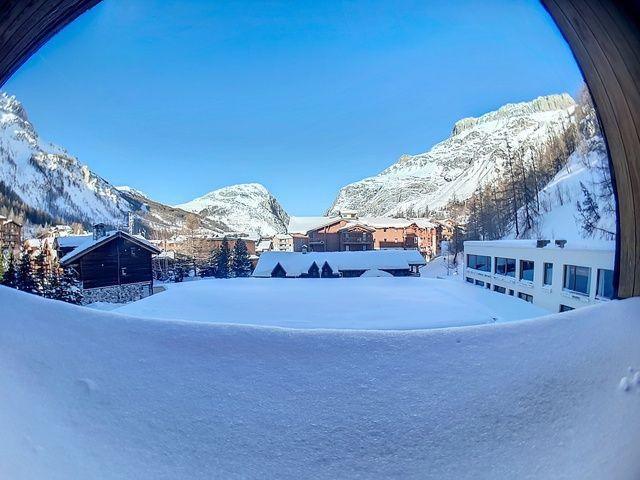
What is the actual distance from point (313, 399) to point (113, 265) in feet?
8.42

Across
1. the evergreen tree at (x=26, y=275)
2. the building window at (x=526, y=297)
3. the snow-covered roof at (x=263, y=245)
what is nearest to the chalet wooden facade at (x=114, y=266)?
the evergreen tree at (x=26, y=275)

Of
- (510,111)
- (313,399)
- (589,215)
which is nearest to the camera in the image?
(313,399)

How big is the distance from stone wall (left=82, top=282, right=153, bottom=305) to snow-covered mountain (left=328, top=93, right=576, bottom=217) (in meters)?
2.05

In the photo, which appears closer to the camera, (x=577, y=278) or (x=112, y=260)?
(x=577, y=278)

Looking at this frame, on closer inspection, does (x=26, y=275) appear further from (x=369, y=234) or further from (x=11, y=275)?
(x=369, y=234)

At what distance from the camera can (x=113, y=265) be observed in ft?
8.82

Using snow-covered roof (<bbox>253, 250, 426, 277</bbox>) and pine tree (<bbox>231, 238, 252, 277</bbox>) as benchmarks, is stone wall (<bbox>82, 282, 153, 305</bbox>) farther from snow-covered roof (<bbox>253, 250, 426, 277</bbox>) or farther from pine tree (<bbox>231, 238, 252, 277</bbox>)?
snow-covered roof (<bbox>253, 250, 426, 277</bbox>)

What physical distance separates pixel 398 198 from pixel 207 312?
250cm

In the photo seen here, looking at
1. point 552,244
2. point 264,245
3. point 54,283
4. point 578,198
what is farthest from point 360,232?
point 54,283

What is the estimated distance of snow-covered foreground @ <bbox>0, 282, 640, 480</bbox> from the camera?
27.6 inches

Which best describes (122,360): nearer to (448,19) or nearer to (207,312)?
(207,312)

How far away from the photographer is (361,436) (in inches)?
31.7

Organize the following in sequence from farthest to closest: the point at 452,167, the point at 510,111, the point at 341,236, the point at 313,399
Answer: the point at 452,167
the point at 510,111
the point at 341,236
the point at 313,399

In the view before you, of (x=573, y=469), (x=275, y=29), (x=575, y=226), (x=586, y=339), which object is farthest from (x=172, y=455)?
(x=575, y=226)
